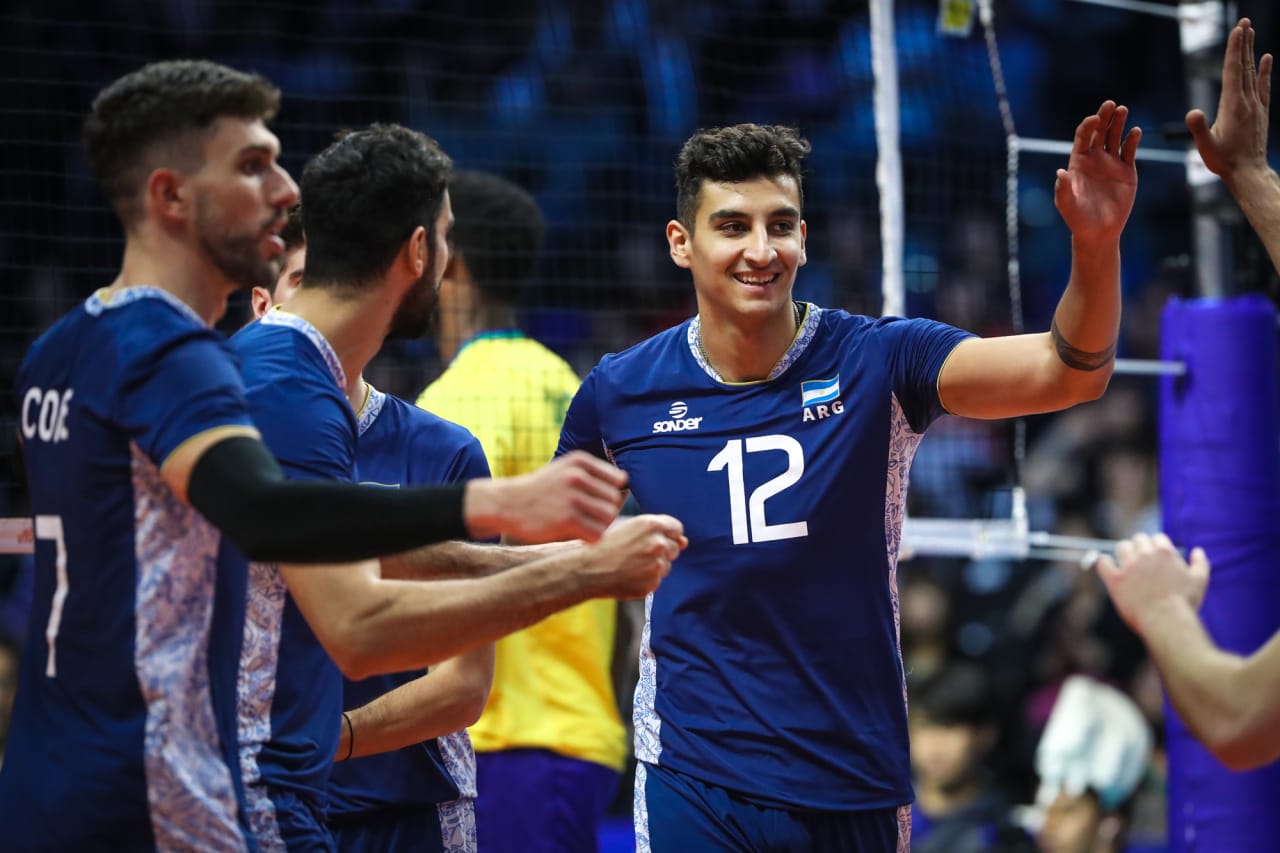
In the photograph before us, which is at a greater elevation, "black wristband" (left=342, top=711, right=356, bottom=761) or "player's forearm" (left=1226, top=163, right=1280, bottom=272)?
"player's forearm" (left=1226, top=163, right=1280, bottom=272)

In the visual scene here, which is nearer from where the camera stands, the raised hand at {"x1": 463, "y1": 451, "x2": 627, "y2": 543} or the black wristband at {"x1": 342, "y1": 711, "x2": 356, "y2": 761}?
the raised hand at {"x1": 463, "y1": 451, "x2": 627, "y2": 543}

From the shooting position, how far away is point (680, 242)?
471 centimetres

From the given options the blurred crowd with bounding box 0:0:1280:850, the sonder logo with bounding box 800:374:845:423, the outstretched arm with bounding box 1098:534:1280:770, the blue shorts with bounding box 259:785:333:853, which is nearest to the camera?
the outstretched arm with bounding box 1098:534:1280:770

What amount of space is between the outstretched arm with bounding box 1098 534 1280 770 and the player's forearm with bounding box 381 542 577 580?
51.0 inches

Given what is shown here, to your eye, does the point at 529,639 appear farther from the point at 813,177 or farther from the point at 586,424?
the point at 813,177

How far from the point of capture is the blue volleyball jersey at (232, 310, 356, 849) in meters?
3.06

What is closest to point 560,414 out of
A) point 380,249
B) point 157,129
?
point 380,249

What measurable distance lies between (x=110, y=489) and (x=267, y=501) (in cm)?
35

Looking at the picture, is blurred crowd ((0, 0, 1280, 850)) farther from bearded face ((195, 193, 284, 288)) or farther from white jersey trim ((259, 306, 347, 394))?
bearded face ((195, 193, 284, 288))

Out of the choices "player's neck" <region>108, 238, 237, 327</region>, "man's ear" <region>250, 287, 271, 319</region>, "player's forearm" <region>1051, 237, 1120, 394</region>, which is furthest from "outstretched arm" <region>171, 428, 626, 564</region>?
"man's ear" <region>250, 287, 271, 319</region>

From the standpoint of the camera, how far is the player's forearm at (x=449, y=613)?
2.97 m

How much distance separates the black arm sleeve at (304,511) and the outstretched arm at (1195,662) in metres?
1.24

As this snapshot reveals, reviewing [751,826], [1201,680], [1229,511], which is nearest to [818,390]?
[751,826]

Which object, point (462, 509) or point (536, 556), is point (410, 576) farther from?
point (462, 509)
